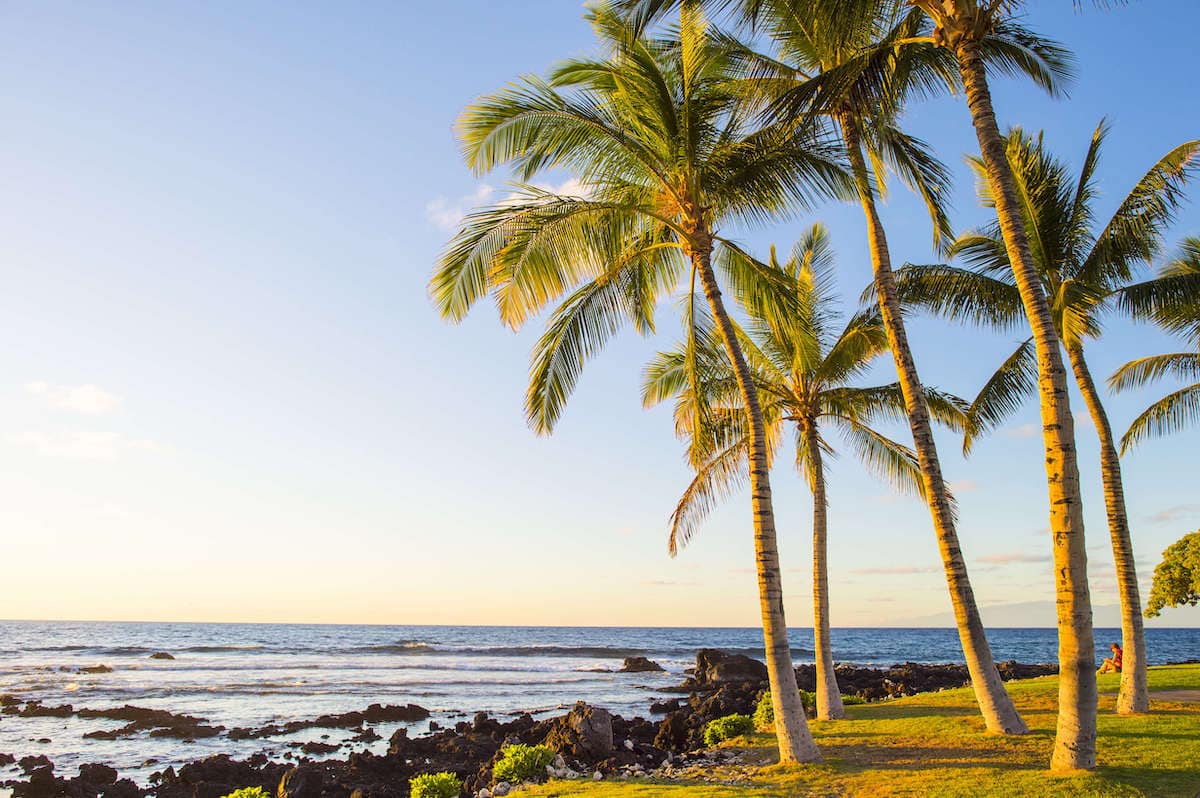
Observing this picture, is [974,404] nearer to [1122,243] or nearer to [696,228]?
[1122,243]

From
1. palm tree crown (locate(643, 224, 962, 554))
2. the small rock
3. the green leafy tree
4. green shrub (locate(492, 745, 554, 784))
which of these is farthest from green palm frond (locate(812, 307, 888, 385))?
the small rock

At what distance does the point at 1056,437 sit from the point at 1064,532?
1.00 m

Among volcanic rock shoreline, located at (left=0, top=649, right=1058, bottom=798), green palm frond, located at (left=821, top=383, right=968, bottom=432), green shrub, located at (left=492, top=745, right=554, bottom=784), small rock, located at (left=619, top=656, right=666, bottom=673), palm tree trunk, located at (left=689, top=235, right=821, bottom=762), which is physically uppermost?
green palm frond, located at (left=821, top=383, right=968, bottom=432)

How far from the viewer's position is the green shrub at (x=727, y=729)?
44.6 ft

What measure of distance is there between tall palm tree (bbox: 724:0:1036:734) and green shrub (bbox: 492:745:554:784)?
6.25 metres

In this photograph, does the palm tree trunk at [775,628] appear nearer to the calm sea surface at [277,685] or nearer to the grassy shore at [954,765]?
the grassy shore at [954,765]

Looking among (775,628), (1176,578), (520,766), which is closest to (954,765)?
(775,628)

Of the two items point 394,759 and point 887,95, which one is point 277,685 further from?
point 887,95

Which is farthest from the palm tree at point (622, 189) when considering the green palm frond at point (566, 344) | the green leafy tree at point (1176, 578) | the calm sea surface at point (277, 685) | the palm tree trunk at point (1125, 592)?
the green leafy tree at point (1176, 578)

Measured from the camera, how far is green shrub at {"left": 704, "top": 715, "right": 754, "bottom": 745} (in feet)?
44.6

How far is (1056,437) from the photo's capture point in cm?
819

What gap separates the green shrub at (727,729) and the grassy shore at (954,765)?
888 mm

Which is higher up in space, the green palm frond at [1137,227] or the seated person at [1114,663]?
the green palm frond at [1137,227]

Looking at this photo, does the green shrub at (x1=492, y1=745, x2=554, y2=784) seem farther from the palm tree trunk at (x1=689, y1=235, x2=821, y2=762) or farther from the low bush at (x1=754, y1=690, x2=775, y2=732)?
the low bush at (x1=754, y1=690, x2=775, y2=732)
